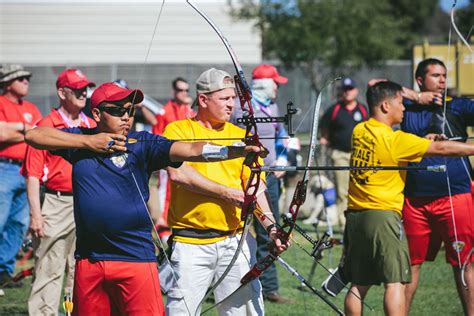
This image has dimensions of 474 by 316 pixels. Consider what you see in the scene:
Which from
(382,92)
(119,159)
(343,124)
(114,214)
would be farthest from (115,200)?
(343,124)

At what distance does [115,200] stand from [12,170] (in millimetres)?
4056

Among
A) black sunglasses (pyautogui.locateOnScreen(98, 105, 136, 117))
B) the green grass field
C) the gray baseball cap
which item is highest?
the gray baseball cap

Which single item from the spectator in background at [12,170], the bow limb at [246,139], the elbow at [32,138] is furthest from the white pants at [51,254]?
the elbow at [32,138]

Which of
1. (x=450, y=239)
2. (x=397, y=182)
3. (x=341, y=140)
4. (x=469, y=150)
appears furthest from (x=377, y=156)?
(x=341, y=140)

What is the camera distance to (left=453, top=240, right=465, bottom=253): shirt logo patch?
6469mm

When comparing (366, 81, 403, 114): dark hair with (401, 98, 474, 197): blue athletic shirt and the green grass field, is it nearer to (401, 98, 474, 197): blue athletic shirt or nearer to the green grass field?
(401, 98, 474, 197): blue athletic shirt

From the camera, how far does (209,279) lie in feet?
18.0

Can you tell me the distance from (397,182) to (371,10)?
2419 cm

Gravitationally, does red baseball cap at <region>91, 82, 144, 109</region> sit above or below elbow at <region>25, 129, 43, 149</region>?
above

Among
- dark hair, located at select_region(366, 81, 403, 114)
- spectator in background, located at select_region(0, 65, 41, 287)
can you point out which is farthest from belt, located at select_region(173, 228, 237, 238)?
spectator in background, located at select_region(0, 65, 41, 287)

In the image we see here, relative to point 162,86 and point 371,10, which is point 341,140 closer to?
point 162,86

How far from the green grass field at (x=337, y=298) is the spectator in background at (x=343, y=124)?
2.58 meters

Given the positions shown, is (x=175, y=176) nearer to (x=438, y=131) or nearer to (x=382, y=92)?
(x=382, y=92)

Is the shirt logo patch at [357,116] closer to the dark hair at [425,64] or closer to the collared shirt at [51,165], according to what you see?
the dark hair at [425,64]
